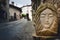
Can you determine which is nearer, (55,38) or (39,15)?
(55,38)

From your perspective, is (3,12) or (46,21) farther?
(3,12)

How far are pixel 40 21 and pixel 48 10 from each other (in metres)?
0.09

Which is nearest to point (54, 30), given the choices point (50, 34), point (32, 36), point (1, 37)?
point (50, 34)

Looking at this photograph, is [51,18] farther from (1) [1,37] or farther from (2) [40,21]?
(1) [1,37]

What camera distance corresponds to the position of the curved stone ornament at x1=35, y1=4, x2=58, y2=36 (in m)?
1.27

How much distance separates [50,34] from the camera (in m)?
1.25

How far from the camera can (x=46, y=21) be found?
4.24 feet

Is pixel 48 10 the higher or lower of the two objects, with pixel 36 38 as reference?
higher

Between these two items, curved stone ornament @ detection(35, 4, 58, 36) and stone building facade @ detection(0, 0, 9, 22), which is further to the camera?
stone building facade @ detection(0, 0, 9, 22)

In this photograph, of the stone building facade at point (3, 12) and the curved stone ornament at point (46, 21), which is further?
the stone building facade at point (3, 12)

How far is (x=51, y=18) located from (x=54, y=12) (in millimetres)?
45

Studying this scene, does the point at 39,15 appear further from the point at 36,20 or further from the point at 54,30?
the point at 54,30

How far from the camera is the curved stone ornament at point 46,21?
1.27 meters

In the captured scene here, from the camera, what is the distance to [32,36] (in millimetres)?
1269
